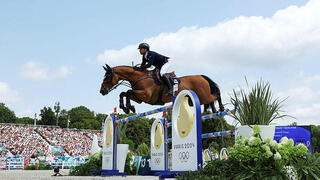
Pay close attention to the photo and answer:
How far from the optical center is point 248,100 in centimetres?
341

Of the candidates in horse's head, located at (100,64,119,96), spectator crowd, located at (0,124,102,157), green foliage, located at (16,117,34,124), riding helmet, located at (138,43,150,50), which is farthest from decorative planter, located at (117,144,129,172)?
green foliage, located at (16,117,34,124)

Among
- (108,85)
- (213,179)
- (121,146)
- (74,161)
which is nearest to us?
(213,179)

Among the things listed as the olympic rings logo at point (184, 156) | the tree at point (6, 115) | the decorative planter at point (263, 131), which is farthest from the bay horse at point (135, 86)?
the tree at point (6, 115)

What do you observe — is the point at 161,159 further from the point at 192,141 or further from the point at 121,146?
the point at 192,141

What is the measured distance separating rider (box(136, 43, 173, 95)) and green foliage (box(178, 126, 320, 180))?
3760 millimetres

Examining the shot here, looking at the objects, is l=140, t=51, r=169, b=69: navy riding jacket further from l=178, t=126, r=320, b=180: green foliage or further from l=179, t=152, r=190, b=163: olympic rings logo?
l=178, t=126, r=320, b=180: green foliage

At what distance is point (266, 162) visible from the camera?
302 centimetres

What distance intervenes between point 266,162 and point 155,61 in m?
4.28

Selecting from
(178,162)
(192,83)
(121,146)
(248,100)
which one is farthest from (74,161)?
(248,100)

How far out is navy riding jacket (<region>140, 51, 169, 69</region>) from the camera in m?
6.86

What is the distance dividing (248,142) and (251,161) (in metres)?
0.18

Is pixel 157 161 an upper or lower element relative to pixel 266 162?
lower

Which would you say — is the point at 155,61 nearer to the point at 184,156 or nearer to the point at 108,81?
the point at 108,81

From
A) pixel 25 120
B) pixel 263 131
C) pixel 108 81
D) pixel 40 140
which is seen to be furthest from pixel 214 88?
pixel 25 120
